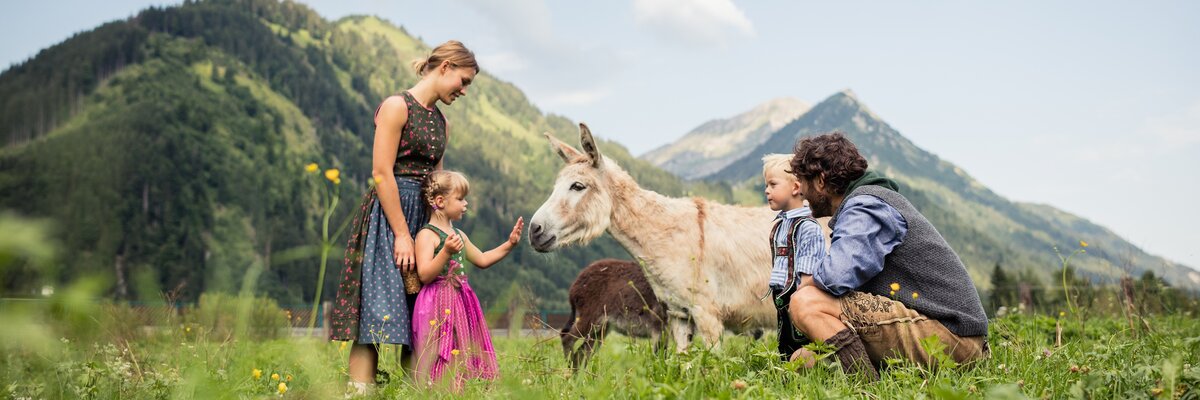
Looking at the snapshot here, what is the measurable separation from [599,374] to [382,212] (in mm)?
1870

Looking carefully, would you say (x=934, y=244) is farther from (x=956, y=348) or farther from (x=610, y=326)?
(x=610, y=326)

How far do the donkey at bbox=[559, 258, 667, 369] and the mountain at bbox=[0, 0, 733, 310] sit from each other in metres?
70.1

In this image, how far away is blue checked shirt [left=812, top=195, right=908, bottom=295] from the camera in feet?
12.3

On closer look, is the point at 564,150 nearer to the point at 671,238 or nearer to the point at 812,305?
the point at 671,238

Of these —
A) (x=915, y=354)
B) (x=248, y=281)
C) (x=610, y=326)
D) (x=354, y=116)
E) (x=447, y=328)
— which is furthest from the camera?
(x=354, y=116)

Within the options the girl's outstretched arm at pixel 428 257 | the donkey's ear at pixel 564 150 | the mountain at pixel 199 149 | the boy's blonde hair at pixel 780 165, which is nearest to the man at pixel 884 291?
the boy's blonde hair at pixel 780 165

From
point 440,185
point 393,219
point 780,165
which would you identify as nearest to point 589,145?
point 440,185

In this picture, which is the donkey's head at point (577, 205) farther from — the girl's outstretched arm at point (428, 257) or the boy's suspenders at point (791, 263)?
the boy's suspenders at point (791, 263)

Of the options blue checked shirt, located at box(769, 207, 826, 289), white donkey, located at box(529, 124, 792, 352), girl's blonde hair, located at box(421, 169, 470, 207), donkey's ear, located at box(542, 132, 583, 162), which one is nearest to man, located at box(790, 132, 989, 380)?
blue checked shirt, located at box(769, 207, 826, 289)

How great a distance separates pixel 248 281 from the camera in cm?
160

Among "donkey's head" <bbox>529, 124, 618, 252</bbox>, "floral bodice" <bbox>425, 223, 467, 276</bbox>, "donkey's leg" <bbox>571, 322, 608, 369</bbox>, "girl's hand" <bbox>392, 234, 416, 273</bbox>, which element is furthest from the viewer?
"donkey's head" <bbox>529, 124, 618, 252</bbox>

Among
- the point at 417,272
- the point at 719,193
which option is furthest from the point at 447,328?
the point at 719,193

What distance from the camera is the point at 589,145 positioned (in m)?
5.90

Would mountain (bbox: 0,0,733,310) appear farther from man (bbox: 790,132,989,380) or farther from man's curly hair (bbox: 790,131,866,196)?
man (bbox: 790,132,989,380)
